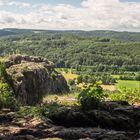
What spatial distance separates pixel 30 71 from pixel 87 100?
28882 millimetres

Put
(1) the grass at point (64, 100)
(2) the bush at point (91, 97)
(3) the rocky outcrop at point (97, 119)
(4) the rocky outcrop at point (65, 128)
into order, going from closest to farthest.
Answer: (4) the rocky outcrop at point (65, 128)
(3) the rocky outcrop at point (97, 119)
(2) the bush at point (91, 97)
(1) the grass at point (64, 100)

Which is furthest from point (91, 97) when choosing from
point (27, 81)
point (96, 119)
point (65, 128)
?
point (27, 81)

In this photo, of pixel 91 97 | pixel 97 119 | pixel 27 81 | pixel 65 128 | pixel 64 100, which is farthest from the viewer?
pixel 27 81

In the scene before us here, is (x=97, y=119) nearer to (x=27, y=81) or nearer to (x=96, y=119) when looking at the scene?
(x=96, y=119)

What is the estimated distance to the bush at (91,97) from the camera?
22547 mm

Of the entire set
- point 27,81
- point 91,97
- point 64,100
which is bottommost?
point 64,100

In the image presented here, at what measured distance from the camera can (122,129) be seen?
20.8 meters

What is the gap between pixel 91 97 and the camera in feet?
73.9

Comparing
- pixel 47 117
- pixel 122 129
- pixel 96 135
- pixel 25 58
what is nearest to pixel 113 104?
pixel 122 129

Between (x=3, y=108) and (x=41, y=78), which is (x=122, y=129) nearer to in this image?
(x=3, y=108)

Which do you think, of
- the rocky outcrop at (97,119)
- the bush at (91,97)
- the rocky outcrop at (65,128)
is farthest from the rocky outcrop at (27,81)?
the rocky outcrop at (65,128)

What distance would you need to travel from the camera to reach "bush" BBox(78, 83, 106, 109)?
2255cm

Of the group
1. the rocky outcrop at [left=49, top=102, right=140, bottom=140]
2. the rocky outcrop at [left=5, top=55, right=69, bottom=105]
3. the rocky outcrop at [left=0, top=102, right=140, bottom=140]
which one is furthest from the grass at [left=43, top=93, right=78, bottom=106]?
the rocky outcrop at [left=0, top=102, right=140, bottom=140]

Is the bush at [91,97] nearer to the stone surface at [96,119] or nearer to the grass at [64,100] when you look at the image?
the stone surface at [96,119]
